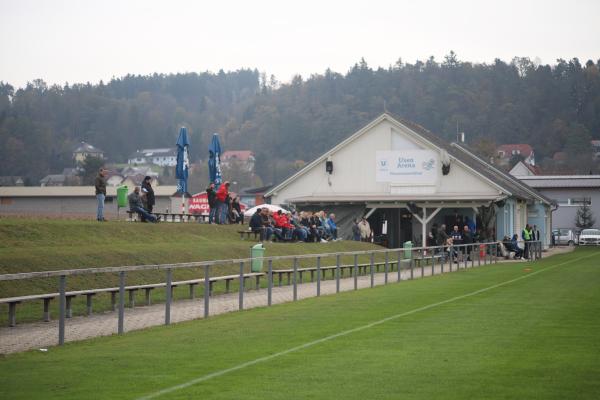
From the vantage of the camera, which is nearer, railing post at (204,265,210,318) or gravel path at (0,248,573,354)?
gravel path at (0,248,573,354)

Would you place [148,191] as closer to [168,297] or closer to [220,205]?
[220,205]

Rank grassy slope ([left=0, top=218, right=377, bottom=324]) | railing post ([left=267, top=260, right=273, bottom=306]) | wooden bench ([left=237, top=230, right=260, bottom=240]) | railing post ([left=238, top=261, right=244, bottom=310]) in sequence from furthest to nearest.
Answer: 1. wooden bench ([left=237, top=230, right=260, bottom=240])
2. railing post ([left=267, top=260, right=273, bottom=306])
3. railing post ([left=238, top=261, right=244, bottom=310])
4. grassy slope ([left=0, top=218, right=377, bottom=324])

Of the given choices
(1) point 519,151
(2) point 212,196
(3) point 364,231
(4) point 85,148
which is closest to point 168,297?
(2) point 212,196

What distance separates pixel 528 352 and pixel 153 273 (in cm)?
798

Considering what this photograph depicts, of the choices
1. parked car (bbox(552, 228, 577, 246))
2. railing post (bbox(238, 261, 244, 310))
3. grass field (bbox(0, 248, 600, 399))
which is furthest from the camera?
parked car (bbox(552, 228, 577, 246))

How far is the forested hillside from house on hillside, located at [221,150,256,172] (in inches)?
62.0

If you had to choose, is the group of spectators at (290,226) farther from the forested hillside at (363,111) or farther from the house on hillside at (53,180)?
the forested hillside at (363,111)

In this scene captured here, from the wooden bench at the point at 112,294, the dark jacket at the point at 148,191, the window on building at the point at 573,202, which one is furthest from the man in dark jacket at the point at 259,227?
the window on building at the point at 573,202

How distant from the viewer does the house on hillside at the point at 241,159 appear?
6363 inches

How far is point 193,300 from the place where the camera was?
66.0 ft

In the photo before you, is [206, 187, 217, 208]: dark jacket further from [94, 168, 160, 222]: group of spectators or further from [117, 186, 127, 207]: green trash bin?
[117, 186, 127, 207]: green trash bin

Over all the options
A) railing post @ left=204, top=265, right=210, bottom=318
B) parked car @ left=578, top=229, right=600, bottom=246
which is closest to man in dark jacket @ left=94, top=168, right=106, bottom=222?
railing post @ left=204, top=265, right=210, bottom=318

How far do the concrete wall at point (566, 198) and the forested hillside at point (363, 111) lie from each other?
6460 cm

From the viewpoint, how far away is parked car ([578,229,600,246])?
81625 millimetres
